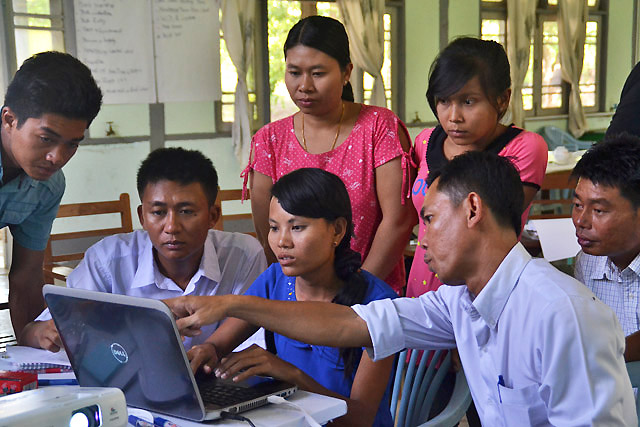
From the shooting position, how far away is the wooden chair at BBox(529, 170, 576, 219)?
374 cm

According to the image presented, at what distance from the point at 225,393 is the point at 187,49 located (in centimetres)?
476

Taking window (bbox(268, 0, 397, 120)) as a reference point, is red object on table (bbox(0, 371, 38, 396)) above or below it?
below

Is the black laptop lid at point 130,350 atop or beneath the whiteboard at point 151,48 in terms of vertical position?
beneath

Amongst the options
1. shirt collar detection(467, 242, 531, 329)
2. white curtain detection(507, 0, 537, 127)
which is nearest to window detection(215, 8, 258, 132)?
white curtain detection(507, 0, 537, 127)

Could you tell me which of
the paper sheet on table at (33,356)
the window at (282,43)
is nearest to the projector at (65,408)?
the paper sheet on table at (33,356)

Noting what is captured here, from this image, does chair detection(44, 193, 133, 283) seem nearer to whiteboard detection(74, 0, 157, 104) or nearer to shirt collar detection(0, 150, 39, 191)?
shirt collar detection(0, 150, 39, 191)

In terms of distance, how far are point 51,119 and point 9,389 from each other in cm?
70

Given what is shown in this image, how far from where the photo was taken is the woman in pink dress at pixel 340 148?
202 cm

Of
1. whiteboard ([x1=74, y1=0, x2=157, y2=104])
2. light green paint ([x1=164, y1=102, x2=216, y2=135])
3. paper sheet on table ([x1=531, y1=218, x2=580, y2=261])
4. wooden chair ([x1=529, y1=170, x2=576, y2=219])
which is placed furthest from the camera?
light green paint ([x1=164, y1=102, x2=216, y2=135])

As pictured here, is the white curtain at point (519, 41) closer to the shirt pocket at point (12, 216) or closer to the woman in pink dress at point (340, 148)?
the woman in pink dress at point (340, 148)

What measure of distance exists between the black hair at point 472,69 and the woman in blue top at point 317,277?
1.37 feet

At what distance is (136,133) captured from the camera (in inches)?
219

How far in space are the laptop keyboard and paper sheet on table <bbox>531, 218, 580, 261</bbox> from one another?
1312 millimetres

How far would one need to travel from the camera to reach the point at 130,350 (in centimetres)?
122
